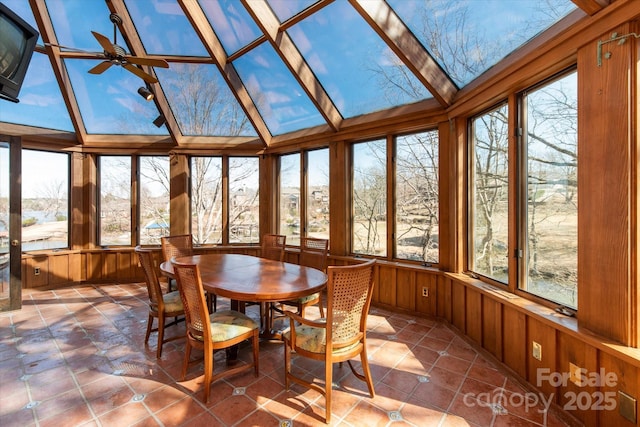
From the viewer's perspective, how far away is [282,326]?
3.55m

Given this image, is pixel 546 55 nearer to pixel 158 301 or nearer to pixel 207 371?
pixel 207 371

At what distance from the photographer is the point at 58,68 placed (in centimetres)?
432

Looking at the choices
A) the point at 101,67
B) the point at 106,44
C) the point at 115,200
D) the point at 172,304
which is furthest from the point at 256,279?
the point at 115,200

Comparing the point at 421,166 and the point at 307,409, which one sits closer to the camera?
the point at 307,409

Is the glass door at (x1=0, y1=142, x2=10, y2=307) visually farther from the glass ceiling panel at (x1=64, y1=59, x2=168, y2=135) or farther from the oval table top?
the oval table top

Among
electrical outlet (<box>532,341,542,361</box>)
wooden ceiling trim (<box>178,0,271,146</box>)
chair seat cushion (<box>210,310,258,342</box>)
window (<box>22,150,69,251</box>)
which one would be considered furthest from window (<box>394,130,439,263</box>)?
window (<box>22,150,69,251</box>)

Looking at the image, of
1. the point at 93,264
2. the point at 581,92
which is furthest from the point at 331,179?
the point at 93,264

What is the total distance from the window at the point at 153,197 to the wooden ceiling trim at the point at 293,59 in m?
3.30

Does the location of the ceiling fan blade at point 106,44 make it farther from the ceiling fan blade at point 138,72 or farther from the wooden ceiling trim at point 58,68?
the wooden ceiling trim at point 58,68

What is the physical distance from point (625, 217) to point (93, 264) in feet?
23.6

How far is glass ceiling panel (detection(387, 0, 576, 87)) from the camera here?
230 centimetres

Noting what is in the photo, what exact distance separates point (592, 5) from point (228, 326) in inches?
133

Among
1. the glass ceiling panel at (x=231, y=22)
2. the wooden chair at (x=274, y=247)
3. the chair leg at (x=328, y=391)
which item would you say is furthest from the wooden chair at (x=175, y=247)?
the glass ceiling panel at (x=231, y=22)

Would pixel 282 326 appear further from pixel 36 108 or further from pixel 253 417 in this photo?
pixel 36 108
